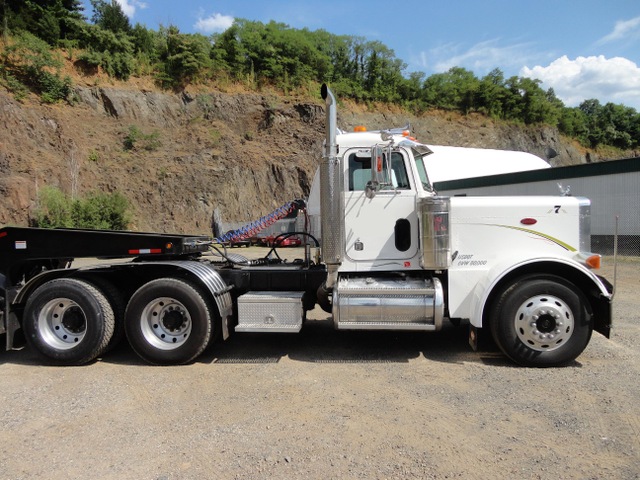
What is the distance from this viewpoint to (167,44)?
36312 mm

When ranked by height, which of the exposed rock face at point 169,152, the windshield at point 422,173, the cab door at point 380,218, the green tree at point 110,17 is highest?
the green tree at point 110,17

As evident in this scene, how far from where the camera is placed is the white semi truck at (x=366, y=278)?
4.80 meters

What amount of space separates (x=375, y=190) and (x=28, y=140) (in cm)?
3095

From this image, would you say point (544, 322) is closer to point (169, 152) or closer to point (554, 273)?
point (554, 273)

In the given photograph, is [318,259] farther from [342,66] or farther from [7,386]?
[342,66]

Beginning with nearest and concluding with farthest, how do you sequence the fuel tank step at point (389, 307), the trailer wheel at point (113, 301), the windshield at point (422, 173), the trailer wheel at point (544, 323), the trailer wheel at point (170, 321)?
the trailer wheel at point (544, 323), the fuel tank step at point (389, 307), the trailer wheel at point (170, 321), the trailer wheel at point (113, 301), the windshield at point (422, 173)

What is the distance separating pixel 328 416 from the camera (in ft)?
12.4

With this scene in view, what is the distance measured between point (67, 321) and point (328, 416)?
3.53 metres

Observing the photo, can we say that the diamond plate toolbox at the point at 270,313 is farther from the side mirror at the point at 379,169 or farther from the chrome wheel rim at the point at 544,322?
the chrome wheel rim at the point at 544,322

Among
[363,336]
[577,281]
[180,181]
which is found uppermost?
[180,181]

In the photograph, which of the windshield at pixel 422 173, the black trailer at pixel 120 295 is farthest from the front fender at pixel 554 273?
the black trailer at pixel 120 295

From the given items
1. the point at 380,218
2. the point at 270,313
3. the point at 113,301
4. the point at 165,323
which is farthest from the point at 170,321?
the point at 380,218

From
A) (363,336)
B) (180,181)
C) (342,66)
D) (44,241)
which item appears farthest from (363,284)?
(342,66)

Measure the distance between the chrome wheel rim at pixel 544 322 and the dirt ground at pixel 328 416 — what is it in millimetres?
311
